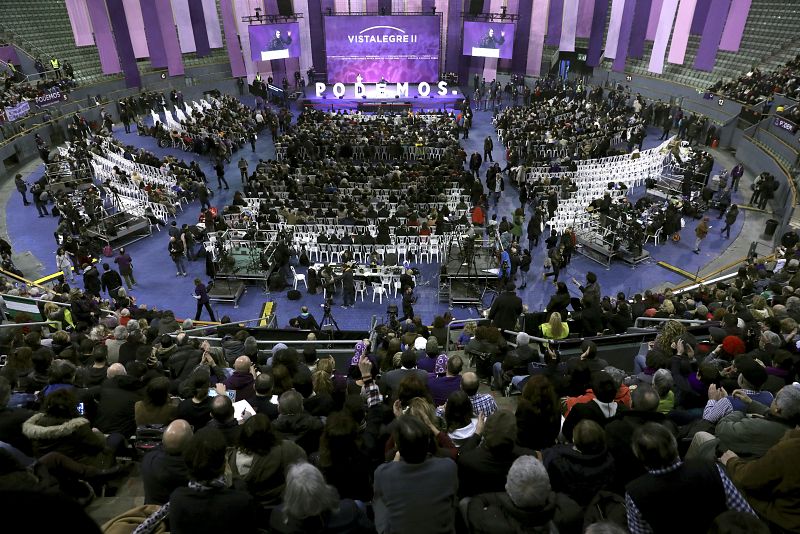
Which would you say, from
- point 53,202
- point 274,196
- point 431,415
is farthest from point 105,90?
point 431,415

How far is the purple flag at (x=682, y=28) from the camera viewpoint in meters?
26.9

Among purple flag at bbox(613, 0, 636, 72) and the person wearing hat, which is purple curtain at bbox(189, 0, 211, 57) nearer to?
purple flag at bbox(613, 0, 636, 72)

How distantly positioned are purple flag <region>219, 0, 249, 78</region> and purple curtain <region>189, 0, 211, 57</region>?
1.29m

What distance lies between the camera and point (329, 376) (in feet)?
18.9

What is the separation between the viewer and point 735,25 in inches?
1018

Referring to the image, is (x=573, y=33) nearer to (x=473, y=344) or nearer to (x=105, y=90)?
(x=105, y=90)

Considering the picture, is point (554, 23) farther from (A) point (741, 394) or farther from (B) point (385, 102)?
(A) point (741, 394)

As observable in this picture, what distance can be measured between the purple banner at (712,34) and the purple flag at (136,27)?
29546mm

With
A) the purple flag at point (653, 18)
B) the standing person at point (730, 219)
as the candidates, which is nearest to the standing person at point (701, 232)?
the standing person at point (730, 219)

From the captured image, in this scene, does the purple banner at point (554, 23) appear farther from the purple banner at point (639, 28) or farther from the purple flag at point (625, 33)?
the purple banner at point (639, 28)

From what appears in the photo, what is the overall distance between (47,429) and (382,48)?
36095mm

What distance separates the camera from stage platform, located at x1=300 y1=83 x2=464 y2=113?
111 ft

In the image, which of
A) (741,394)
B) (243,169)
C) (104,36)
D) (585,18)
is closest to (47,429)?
(741,394)

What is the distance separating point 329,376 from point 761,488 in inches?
152
